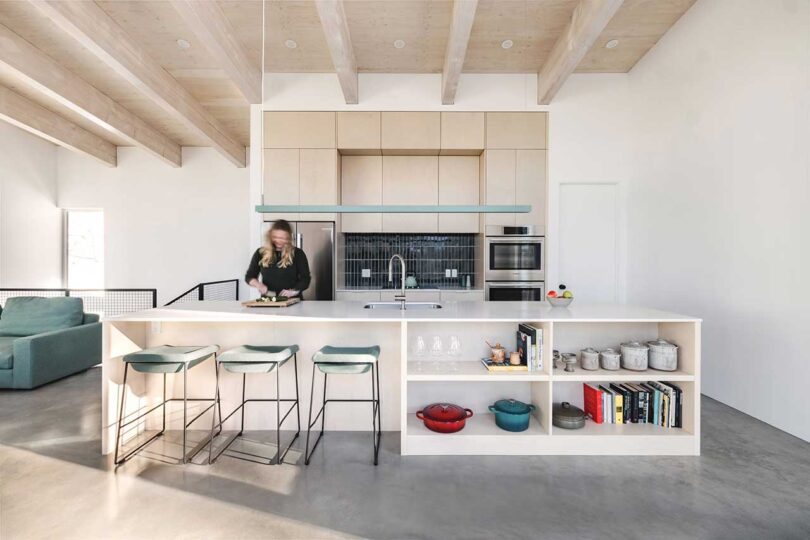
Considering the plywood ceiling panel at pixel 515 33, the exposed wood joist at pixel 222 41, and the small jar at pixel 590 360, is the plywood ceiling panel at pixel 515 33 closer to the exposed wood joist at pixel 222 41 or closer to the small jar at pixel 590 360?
the exposed wood joist at pixel 222 41

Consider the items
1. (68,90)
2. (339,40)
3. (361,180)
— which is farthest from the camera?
(361,180)

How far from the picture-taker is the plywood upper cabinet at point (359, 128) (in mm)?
4695

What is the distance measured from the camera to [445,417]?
8.14ft

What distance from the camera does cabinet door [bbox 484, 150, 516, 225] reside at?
4660 millimetres

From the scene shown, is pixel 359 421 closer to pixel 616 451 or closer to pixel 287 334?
pixel 287 334

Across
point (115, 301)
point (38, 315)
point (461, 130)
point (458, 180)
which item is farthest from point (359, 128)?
point (115, 301)

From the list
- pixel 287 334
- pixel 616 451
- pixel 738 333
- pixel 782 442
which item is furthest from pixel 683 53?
pixel 287 334

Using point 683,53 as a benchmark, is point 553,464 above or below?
below

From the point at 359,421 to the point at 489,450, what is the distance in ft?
2.98

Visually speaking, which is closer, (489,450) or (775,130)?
(489,450)

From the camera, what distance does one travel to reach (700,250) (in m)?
3.53

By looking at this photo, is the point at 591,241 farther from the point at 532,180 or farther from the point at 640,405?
the point at 640,405

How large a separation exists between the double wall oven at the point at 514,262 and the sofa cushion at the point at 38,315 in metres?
4.58

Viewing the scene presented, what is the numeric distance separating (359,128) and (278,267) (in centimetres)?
230
